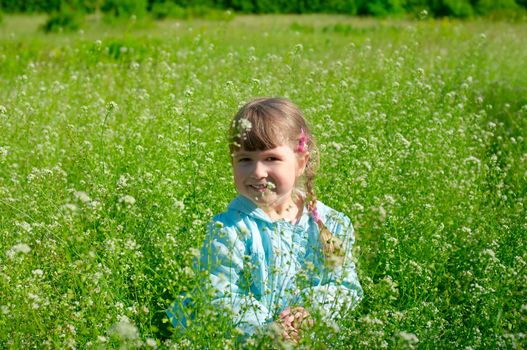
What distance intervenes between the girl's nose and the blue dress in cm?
13

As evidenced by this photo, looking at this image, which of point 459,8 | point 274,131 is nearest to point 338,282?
point 274,131

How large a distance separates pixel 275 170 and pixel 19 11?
22.7 m

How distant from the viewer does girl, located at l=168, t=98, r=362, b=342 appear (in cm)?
329

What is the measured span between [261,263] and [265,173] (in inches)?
16.1

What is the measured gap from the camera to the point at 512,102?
8102mm

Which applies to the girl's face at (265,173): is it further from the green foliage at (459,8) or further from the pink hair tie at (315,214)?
the green foliage at (459,8)

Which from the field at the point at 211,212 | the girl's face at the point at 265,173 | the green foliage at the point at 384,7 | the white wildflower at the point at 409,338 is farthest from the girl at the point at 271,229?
the green foliage at the point at 384,7

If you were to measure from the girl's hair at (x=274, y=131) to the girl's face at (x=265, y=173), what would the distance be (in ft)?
0.12

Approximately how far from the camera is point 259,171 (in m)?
3.50

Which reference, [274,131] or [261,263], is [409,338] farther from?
[274,131]

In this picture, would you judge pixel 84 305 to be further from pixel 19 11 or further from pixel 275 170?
pixel 19 11

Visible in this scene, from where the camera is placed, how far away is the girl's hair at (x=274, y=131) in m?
3.54

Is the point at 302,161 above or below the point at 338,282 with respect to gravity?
above

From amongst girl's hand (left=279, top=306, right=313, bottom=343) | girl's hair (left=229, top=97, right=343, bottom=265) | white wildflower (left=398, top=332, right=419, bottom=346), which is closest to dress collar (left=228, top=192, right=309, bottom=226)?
girl's hair (left=229, top=97, right=343, bottom=265)
